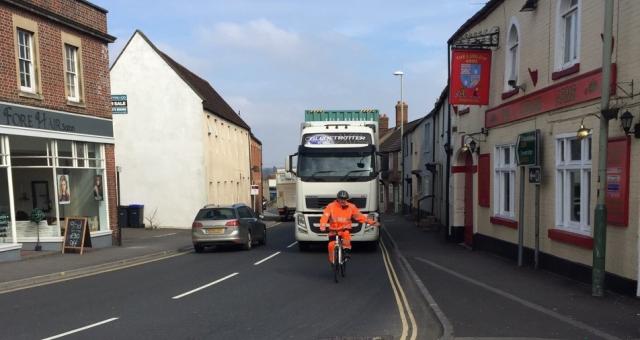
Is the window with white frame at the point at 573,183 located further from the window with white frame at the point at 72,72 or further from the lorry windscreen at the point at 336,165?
the window with white frame at the point at 72,72

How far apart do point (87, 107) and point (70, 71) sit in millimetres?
1335

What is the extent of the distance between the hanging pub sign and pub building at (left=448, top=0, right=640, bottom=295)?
0.03 m

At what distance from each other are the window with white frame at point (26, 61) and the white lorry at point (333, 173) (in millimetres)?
8096

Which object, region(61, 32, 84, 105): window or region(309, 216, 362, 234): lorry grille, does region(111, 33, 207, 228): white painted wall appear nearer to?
region(61, 32, 84, 105): window

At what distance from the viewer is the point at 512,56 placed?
44.9ft

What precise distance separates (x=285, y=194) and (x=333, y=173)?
20.9 meters

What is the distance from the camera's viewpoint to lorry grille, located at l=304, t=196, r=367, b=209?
15.3 metres

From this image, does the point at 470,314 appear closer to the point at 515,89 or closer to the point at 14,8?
the point at 515,89

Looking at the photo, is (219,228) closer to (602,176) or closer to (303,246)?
(303,246)

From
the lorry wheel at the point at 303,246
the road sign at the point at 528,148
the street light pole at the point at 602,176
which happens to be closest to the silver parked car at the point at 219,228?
the lorry wheel at the point at 303,246

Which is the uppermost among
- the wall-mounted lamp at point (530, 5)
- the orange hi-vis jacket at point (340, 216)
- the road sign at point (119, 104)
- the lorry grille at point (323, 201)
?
the wall-mounted lamp at point (530, 5)

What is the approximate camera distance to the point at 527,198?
12336mm

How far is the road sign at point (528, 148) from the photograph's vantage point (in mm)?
11320

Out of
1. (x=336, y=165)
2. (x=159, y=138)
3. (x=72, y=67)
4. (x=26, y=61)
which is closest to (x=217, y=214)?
(x=336, y=165)
